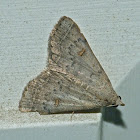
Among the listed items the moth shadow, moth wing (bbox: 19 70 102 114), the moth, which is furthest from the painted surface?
moth wing (bbox: 19 70 102 114)

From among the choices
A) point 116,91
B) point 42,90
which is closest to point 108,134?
point 116,91

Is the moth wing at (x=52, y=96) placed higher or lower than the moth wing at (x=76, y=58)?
lower

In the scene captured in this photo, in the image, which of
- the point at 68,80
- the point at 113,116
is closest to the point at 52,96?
the point at 68,80

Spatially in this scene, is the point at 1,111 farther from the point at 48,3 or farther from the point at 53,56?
the point at 48,3

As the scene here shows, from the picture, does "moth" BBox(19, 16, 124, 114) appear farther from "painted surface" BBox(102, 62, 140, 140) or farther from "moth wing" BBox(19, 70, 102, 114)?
"painted surface" BBox(102, 62, 140, 140)

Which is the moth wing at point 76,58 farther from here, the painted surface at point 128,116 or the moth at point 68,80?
the painted surface at point 128,116

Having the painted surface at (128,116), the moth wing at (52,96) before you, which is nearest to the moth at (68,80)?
the moth wing at (52,96)

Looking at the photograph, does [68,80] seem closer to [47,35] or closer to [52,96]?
[52,96]

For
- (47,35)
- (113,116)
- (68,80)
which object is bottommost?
(113,116)
